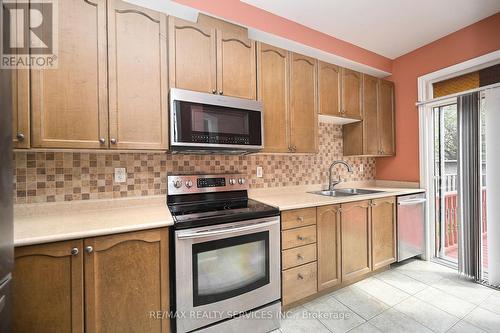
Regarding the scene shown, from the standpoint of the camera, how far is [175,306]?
49.6 inches

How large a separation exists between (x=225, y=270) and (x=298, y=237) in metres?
0.64

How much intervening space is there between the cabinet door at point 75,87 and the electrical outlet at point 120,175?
35 cm

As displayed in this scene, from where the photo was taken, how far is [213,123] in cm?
159

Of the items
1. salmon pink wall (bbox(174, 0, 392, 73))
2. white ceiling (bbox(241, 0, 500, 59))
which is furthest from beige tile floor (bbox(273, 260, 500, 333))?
white ceiling (bbox(241, 0, 500, 59))

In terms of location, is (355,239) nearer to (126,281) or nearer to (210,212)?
(210,212)

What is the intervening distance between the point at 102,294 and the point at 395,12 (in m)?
3.09

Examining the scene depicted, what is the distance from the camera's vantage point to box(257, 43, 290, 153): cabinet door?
1.86 meters

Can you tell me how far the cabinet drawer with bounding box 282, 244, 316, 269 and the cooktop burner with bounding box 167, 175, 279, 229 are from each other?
1.21ft

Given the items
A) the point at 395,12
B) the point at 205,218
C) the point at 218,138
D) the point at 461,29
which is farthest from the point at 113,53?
the point at 461,29

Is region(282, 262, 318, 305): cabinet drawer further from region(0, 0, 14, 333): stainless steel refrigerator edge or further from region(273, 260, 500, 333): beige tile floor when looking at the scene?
region(0, 0, 14, 333): stainless steel refrigerator edge

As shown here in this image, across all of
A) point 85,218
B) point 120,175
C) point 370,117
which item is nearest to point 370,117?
point 370,117

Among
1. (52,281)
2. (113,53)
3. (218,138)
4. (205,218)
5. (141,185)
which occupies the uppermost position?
(113,53)

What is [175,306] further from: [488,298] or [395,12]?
[395,12]

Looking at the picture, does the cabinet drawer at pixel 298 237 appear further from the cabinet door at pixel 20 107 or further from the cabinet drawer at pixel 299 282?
the cabinet door at pixel 20 107
